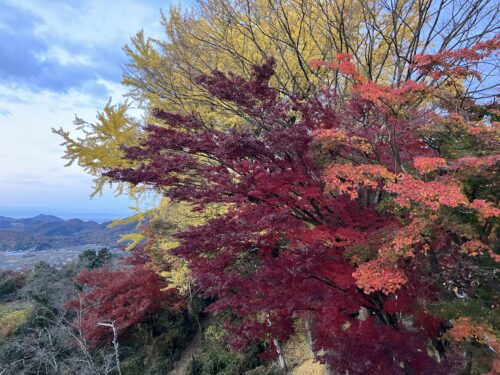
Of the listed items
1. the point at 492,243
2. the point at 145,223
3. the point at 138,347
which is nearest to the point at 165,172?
the point at 492,243

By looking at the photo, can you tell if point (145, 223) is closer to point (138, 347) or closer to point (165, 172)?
point (138, 347)

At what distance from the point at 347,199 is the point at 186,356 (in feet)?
42.1

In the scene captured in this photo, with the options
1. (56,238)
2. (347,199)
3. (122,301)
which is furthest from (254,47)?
(56,238)

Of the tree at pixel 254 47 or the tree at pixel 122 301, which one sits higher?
the tree at pixel 254 47

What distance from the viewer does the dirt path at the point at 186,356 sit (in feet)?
43.3

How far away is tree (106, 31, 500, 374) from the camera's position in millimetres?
3803

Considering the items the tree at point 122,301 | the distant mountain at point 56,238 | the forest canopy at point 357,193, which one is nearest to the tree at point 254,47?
the forest canopy at point 357,193

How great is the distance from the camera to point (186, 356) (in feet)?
47.2

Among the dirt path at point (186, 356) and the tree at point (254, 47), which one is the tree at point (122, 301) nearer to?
the dirt path at point (186, 356)

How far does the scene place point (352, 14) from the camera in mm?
6355

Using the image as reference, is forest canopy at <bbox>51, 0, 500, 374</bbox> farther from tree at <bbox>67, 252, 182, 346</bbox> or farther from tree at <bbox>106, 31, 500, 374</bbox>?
tree at <bbox>67, 252, 182, 346</bbox>

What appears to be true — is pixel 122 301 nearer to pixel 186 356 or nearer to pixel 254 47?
pixel 186 356

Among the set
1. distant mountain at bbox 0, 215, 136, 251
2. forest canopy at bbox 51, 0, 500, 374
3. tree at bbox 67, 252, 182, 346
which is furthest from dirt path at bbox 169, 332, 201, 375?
distant mountain at bbox 0, 215, 136, 251

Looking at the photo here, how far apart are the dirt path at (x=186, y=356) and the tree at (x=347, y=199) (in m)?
9.67
